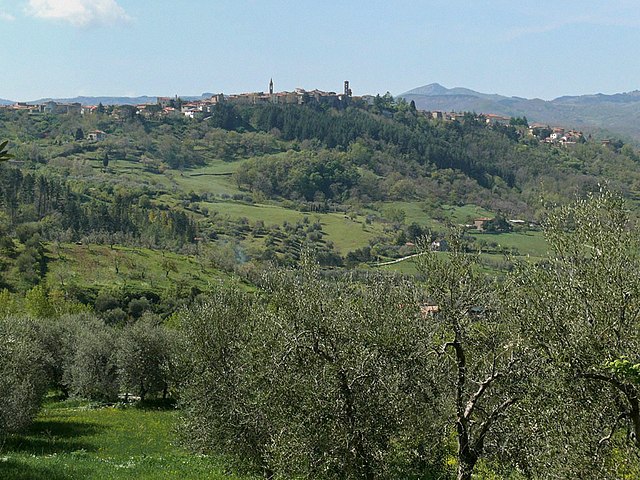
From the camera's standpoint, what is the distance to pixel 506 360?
16047mm

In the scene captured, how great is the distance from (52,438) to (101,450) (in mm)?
2824

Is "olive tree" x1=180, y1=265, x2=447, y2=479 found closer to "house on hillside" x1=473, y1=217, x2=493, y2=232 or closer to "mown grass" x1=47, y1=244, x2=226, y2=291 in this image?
"mown grass" x1=47, y1=244, x2=226, y2=291

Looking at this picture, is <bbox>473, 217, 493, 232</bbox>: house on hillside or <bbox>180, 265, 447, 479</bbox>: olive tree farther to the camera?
<bbox>473, 217, 493, 232</bbox>: house on hillside

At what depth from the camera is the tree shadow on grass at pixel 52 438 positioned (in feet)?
81.2

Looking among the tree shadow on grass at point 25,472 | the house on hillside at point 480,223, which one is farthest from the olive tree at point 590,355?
the house on hillside at point 480,223

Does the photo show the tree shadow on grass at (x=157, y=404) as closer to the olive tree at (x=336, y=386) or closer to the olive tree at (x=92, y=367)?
the olive tree at (x=92, y=367)

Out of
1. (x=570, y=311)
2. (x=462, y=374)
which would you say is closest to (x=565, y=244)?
(x=570, y=311)

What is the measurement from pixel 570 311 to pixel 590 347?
39.8 inches

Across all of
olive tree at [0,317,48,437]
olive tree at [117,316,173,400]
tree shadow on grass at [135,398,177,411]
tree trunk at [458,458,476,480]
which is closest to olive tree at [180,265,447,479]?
tree trunk at [458,458,476,480]

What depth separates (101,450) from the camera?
86.4 feet

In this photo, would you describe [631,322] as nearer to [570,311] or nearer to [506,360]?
[570,311]

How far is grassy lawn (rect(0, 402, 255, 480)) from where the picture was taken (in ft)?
63.8

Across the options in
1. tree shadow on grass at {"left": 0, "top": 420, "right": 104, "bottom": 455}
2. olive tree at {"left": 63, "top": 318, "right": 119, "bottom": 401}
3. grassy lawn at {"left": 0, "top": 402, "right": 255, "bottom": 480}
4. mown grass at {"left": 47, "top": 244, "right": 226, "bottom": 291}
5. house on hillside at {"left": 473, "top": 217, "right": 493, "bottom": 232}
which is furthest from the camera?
house on hillside at {"left": 473, "top": 217, "right": 493, "bottom": 232}

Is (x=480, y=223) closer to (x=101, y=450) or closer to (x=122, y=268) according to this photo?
(x=122, y=268)
